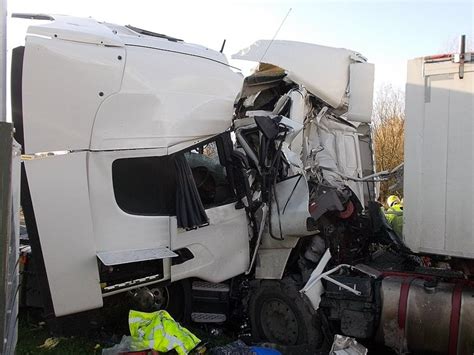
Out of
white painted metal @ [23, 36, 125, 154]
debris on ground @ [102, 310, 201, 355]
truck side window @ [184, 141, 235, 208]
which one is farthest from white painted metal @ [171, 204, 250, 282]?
white painted metal @ [23, 36, 125, 154]

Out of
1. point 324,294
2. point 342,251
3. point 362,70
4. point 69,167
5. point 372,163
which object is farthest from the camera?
point 372,163

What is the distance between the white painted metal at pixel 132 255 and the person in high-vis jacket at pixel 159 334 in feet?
1.74

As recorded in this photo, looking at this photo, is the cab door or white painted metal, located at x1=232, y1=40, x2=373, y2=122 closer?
the cab door

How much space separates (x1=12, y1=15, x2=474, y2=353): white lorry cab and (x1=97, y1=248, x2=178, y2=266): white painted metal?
0.01m

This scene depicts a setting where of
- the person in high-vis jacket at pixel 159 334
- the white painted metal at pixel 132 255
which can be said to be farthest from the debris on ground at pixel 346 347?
the white painted metal at pixel 132 255

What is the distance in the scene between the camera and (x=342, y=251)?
4.82m

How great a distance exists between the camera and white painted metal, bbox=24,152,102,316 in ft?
12.4

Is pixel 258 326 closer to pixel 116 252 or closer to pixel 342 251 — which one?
pixel 342 251

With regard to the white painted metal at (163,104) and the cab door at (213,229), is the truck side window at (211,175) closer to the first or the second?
the cab door at (213,229)

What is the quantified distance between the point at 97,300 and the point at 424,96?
303 cm

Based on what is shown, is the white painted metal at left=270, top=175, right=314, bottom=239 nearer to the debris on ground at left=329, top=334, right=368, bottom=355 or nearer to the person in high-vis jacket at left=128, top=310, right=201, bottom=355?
the debris on ground at left=329, top=334, right=368, bottom=355

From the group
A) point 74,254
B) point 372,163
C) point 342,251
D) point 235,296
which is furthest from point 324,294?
point 372,163

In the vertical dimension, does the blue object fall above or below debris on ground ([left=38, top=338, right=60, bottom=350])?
above

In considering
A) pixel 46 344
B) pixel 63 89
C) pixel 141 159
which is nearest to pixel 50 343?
pixel 46 344
